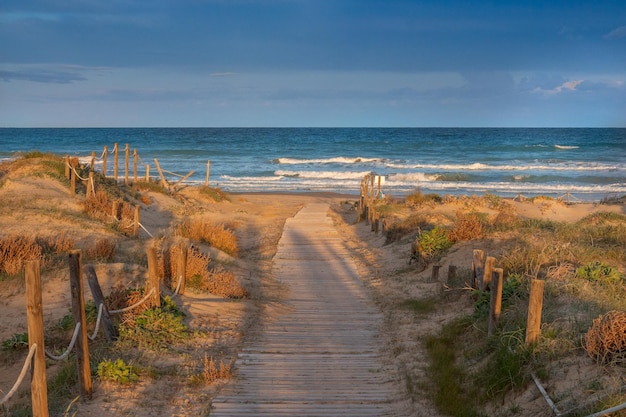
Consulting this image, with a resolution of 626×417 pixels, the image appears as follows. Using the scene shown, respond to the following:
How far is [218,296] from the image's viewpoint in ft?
37.8

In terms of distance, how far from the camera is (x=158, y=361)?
8.20m

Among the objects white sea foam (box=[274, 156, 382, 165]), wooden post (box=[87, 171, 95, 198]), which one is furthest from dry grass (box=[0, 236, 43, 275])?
white sea foam (box=[274, 156, 382, 165])

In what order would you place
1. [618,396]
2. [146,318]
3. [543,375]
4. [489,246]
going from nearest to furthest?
[618,396] → [543,375] → [146,318] → [489,246]

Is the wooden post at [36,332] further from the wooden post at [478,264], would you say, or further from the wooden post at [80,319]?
the wooden post at [478,264]

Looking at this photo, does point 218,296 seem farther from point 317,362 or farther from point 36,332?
point 36,332

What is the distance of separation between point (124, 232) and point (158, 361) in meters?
9.54

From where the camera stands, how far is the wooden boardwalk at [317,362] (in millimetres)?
7117

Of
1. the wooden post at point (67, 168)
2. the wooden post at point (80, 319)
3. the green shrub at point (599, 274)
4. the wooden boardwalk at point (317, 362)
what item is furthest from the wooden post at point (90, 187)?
the green shrub at point (599, 274)

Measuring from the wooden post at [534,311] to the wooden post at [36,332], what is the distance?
16.4ft

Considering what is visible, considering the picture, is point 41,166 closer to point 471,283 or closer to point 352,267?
point 352,267

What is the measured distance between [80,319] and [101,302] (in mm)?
1489

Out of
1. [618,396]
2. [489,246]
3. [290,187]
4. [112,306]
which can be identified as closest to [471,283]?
[489,246]

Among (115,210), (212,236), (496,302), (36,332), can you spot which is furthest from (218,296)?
(115,210)

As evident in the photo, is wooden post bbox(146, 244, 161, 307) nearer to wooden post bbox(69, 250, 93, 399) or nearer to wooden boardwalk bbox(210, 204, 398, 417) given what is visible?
wooden boardwalk bbox(210, 204, 398, 417)
